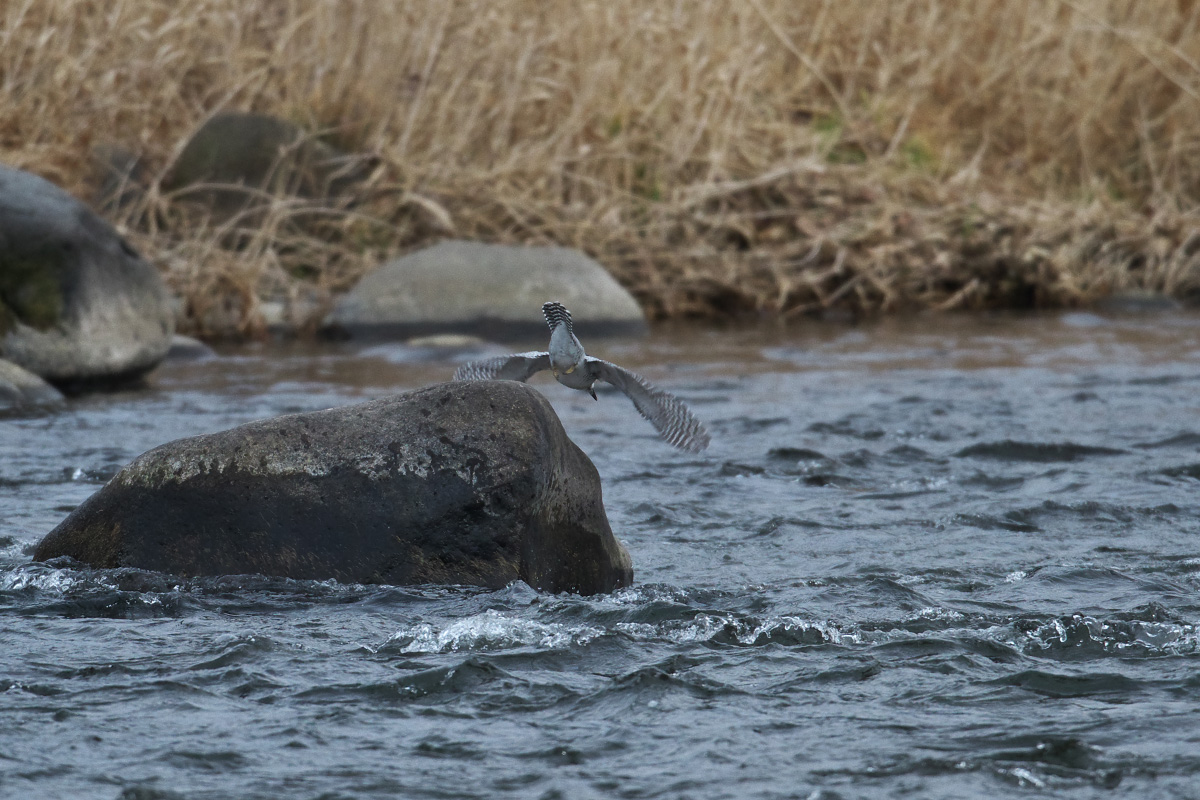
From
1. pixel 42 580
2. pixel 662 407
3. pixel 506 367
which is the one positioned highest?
pixel 506 367

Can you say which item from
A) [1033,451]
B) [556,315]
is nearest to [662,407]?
[556,315]

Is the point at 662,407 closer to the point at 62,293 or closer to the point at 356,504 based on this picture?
the point at 356,504

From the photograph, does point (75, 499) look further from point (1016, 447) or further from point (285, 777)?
point (1016, 447)

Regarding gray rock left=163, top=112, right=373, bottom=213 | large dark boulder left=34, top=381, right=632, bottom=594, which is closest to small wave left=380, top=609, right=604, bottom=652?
large dark boulder left=34, top=381, right=632, bottom=594

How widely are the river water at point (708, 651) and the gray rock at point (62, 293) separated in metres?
1.69

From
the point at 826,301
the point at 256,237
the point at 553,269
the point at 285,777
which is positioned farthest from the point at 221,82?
the point at 285,777

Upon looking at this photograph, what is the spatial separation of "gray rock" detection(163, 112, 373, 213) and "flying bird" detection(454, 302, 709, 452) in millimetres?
6583

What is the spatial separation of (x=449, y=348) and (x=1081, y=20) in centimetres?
717

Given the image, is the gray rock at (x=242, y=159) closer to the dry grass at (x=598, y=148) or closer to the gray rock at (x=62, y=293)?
the dry grass at (x=598, y=148)

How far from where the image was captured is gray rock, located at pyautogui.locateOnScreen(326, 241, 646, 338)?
10.2 m

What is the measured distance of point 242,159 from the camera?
11.1 meters

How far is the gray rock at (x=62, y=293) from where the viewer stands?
8.10m

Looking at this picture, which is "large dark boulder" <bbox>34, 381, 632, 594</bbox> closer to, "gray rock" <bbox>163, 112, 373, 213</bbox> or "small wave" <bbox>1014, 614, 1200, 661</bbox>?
"small wave" <bbox>1014, 614, 1200, 661</bbox>

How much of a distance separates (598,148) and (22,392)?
5446 mm
